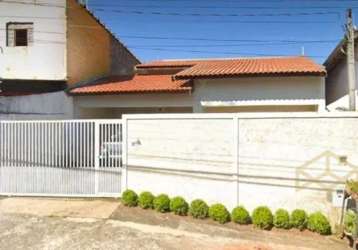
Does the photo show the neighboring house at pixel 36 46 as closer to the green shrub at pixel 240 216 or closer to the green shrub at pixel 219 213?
the green shrub at pixel 219 213

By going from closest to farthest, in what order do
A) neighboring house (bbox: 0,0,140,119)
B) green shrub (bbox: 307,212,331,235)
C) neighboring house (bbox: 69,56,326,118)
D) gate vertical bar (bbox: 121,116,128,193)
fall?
green shrub (bbox: 307,212,331,235) < gate vertical bar (bbox: 121,116,128,193) < neighboring house (bbox: 69,56,326,118) < neighboring house (bbox: 0,0,140,119)

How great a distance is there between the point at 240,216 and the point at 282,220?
0.92 metres

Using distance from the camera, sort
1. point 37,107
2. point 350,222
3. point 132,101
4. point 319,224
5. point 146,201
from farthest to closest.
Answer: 1. point 132,101
2. point 37,107
3. point 146,201
4. point 319,224
5. point 350,222

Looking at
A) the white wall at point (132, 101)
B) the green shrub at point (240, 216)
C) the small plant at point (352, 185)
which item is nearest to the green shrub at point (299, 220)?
the green shrub at point (240, 216)

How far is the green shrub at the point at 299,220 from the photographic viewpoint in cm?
826

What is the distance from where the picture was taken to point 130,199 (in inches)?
365

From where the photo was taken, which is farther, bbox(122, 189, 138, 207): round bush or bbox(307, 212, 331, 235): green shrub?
bbox(122, 189, 138, 207): round bush

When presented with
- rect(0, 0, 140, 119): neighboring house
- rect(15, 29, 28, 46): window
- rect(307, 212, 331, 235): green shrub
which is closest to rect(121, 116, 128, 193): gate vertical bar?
rect(307, 212, 331, 235): green shrub

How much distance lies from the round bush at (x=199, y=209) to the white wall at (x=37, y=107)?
671 centimetres

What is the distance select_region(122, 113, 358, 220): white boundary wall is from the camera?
8.36 meters

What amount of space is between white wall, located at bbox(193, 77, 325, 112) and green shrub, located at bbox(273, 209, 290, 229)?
5.05m

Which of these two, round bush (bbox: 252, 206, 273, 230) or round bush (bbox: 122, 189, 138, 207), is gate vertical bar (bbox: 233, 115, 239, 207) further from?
round bush (bbox: 122, 189, 138, 207)

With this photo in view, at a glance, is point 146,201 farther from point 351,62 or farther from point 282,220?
point 351,62

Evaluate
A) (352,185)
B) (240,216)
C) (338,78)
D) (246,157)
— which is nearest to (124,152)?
(246,157)
